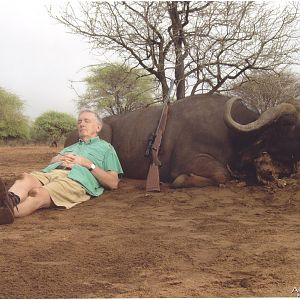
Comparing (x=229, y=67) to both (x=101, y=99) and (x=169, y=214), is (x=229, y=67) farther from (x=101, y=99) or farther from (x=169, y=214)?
(x=101, y=99)

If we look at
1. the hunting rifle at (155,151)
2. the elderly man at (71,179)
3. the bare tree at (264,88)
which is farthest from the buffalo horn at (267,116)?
the bare tree at (264,88)

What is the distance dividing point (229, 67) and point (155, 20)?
216 cm

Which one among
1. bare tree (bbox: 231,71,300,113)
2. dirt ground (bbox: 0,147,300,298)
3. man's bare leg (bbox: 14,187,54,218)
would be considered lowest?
dirt ground (bbox: 0,147,300,298)

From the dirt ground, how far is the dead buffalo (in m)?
0.87

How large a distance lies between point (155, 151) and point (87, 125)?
106cm

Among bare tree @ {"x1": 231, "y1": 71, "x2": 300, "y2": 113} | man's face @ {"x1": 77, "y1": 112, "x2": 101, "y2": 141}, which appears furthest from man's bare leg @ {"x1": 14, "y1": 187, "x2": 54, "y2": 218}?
bare tree @ {"x1": 231, "y1": 71, "x2": 300, "y2": 113}

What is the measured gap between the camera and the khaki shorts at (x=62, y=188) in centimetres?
424

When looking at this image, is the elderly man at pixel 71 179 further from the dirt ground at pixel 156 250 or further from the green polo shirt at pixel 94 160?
the dirt ground at pixel 156 250

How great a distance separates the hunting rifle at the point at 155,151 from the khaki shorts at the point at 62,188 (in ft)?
3.03

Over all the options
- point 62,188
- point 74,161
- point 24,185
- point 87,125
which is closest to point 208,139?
point 87,125

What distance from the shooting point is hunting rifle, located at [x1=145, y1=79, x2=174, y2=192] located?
5.19 m

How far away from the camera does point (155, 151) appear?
5.64 metres

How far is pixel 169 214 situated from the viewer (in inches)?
157

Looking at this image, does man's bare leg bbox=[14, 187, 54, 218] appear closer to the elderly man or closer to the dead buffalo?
the elderly man
